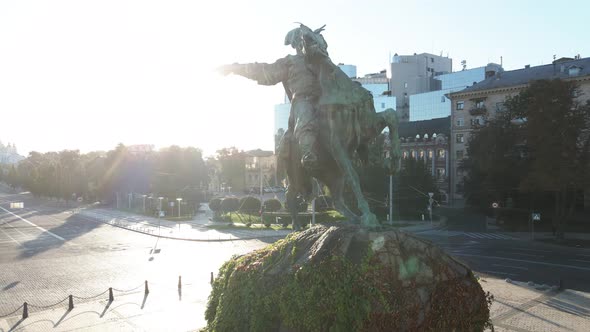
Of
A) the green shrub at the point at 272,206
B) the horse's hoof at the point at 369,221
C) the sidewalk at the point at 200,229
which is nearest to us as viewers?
the horse's hoof at the point at 369,221

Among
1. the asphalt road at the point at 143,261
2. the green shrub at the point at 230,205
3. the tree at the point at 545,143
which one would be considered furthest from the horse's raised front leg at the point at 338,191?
the green shrub at the point at 230,205

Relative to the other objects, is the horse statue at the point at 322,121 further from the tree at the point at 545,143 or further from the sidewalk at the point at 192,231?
the tree at the point at 545,143

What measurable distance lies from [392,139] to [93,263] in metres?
25.5

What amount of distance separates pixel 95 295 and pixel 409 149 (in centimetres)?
6791

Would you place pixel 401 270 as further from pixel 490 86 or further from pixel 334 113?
pixel 490 86

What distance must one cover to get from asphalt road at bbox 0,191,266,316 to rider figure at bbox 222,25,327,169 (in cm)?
1270

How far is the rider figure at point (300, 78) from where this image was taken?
28.5ft

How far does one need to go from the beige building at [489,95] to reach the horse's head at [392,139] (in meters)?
52.1

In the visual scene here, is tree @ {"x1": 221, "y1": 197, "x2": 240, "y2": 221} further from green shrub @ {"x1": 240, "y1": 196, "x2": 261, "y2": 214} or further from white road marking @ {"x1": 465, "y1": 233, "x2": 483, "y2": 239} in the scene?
white road marking @ {"x1": 465, "y1": 233, "x2": 483, "y2": 239}

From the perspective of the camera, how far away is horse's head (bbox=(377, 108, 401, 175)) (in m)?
9.04

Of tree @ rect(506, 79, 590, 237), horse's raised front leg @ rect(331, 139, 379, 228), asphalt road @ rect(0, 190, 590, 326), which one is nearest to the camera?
horse's raised front leg @ rect(331, 139, 379, 228)

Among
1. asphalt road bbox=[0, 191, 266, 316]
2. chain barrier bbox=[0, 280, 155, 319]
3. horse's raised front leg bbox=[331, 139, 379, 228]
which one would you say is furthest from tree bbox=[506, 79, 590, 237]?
horse's raised front leg bbox=[331, 139, 379, 228]

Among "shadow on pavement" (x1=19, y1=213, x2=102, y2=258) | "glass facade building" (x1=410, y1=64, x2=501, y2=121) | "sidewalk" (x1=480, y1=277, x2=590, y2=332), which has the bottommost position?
"shadow on pavement" (x1=19, y1=213, x2=102, y2=258)

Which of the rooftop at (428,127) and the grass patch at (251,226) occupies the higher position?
the rooftop at (428,127)
